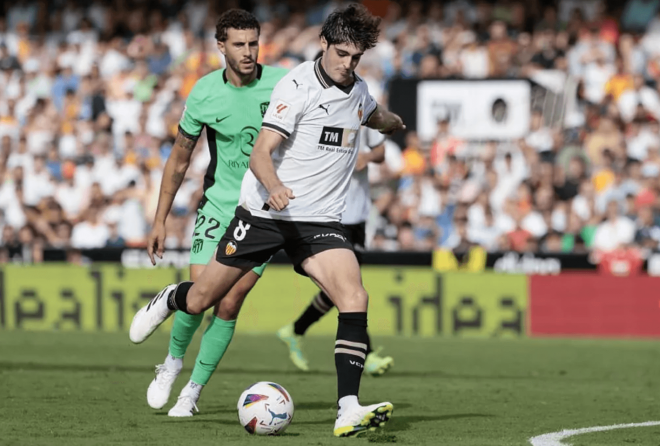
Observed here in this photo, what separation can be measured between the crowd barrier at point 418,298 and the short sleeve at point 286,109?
914 cm

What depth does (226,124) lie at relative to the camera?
7.91 metres

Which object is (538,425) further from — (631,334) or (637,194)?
(637,194)

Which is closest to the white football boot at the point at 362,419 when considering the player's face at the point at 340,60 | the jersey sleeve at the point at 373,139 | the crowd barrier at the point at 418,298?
the player's face at the point at 340,60

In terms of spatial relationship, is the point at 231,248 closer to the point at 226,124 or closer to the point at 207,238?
the point at 207,238

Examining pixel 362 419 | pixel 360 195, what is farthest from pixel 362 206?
pixel 362 419

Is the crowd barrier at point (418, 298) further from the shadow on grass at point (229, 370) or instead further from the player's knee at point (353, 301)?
the player's knee at point (353, 301)

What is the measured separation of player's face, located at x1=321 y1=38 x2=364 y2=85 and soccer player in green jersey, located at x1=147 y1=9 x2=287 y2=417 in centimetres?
103

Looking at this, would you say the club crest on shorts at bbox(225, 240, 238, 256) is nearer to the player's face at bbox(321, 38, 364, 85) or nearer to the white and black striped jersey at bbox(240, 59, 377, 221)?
the white and black striped jersey at bbox(240, 59, 377, 221)

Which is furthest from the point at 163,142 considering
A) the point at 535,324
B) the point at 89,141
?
the point at 535,324

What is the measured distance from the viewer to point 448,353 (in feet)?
45.0

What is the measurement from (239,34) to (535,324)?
9.47 metres

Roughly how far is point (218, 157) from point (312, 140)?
1.27 meters

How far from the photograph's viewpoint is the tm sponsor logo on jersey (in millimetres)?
7000

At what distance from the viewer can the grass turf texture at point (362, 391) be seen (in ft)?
22.7
